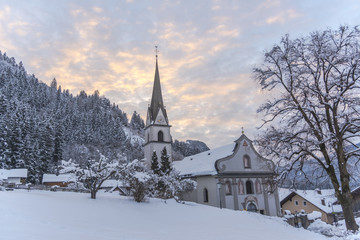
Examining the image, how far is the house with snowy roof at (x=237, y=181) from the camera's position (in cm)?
3334

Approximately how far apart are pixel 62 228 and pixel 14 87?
14758 centimetres

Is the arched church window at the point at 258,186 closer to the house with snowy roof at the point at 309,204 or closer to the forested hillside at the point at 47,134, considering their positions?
the house with snowy roof at the point at 309,204

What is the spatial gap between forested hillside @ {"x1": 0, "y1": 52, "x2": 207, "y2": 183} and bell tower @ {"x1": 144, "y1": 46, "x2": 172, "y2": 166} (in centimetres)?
1231

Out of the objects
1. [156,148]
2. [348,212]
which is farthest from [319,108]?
[156,148]

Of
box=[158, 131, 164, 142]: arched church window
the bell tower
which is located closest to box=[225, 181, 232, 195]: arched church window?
the bell tower

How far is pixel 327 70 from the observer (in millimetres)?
14445

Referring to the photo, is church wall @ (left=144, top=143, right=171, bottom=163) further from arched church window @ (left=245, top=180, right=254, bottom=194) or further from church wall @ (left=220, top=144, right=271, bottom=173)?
arched church window @ (left=245, top=180, right=254, bottom=194)

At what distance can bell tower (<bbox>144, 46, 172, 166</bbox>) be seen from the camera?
168 ft

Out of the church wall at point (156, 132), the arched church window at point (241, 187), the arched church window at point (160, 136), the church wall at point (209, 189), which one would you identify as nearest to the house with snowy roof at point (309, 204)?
the arched church window at point (241, 187)

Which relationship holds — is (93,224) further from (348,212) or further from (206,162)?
(206,162)

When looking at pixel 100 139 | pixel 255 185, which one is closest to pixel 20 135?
pixel 255 185

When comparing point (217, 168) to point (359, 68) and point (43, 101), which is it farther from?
point (43, 101)

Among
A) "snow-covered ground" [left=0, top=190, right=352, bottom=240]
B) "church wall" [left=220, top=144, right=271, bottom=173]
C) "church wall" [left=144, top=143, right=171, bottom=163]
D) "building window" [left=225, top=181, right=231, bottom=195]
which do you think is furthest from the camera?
"church wall" [left=144, top=143, right=171, bottom=163]

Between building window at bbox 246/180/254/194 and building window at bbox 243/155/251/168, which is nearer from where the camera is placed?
building window at bbox 246/180/254/194
